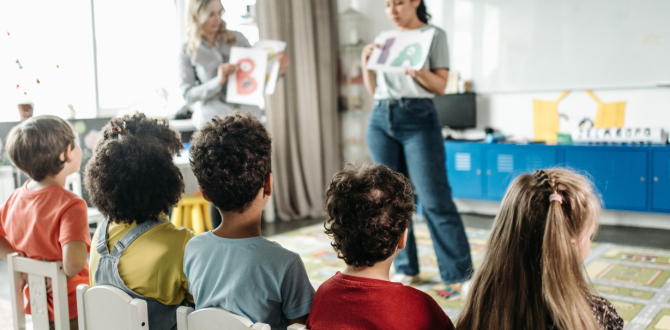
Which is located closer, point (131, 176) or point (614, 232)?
point (131, 176)

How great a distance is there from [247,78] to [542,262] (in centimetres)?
184

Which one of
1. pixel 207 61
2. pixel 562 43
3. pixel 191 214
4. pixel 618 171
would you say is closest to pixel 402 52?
pixel 207 61

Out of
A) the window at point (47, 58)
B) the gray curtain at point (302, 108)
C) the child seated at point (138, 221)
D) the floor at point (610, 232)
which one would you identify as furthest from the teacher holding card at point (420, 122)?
the window at point (47, 58)

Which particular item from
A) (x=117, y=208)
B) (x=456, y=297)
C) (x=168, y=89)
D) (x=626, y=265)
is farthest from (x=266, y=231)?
(x=117, y=208)

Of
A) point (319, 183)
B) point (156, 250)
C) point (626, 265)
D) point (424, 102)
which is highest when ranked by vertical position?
point (424, 102)

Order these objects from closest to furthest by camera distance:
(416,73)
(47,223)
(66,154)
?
(47,223), (66,154), (416,73)

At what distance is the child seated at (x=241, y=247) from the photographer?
3.18ft

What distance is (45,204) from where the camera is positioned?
1318mm

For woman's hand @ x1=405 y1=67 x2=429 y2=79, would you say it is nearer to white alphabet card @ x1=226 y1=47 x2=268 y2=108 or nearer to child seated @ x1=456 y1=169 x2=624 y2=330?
white alphabet card @ x1=226 y1=47 x2=268 y2=108

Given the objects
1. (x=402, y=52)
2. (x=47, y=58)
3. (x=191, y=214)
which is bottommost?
(x=191, y=214)

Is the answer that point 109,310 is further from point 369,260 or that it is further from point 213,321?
point 369,260

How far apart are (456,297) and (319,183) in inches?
87.5

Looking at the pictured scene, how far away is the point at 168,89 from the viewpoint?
12.6 feet

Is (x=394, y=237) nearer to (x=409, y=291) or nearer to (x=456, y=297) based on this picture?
(x=409, y=291)
